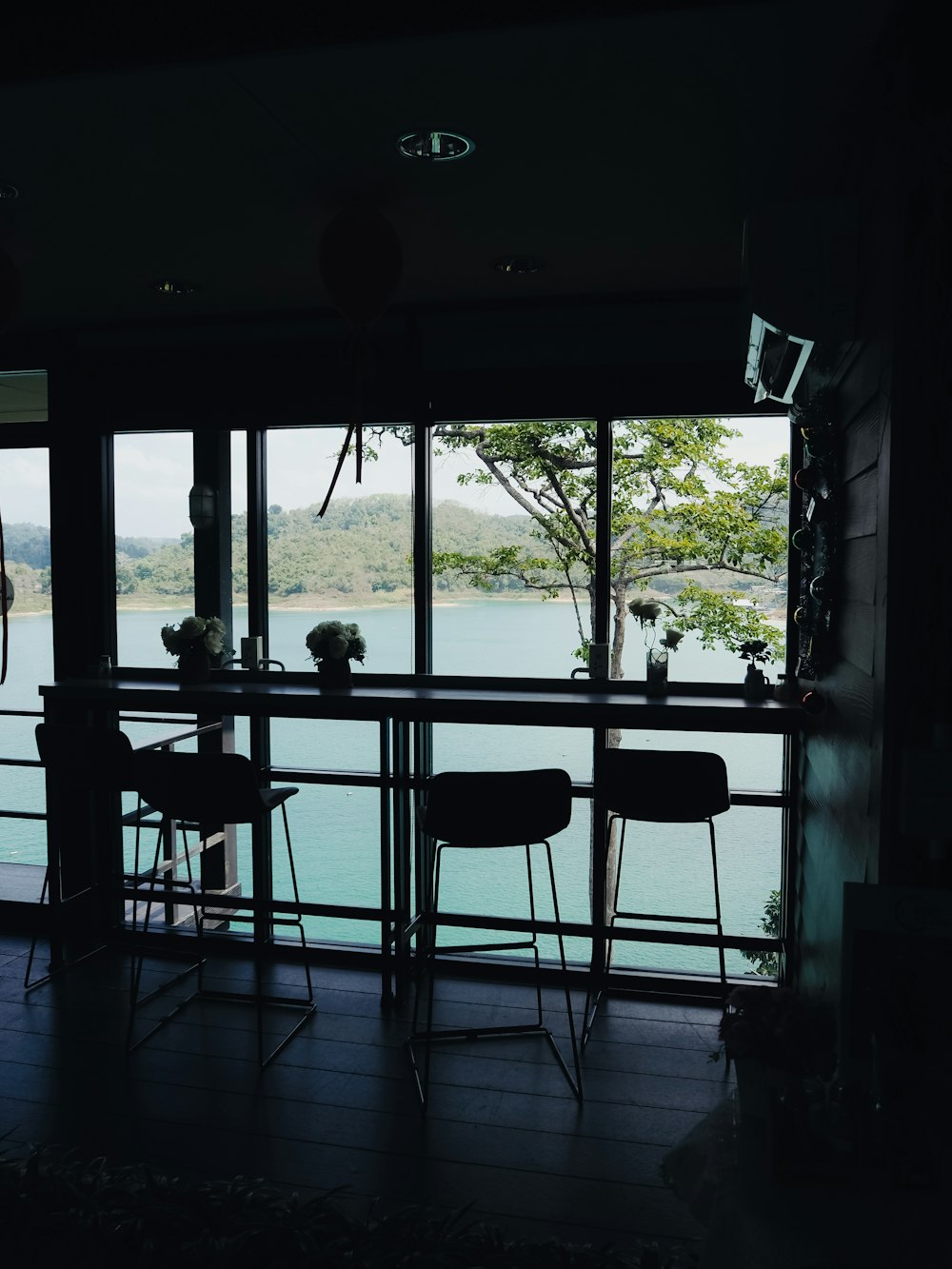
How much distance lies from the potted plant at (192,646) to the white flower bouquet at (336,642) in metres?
0.44

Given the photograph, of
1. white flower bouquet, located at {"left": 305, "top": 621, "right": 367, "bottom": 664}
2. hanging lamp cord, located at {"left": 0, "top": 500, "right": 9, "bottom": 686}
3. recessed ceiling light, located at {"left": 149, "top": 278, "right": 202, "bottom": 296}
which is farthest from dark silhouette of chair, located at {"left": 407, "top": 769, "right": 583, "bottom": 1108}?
recessed ceiling light, located at {"left": 149, "top": 278, "right": 202, "bottom": 296}

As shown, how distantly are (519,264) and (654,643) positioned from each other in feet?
4.88

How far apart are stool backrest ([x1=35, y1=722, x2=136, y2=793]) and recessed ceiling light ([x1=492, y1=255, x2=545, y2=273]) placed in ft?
7.20

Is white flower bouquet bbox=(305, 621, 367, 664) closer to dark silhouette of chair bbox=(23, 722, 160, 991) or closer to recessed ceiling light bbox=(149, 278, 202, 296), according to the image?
dark silhouette of chair bbox=(23, 722, 160, 991)

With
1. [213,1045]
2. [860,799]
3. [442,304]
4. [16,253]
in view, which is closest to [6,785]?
[213,1045]

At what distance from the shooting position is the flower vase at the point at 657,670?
11.9 ft

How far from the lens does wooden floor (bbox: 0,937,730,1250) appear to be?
2439 mm

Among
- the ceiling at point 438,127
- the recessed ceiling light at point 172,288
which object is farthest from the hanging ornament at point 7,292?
the recessed ceiling light at point 172,288

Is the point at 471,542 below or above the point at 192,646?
above

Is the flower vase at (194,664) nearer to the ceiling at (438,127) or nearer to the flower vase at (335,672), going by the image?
the flower vase at (335,672)

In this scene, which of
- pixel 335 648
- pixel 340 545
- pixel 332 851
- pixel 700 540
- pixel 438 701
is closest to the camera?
pixel 438 701

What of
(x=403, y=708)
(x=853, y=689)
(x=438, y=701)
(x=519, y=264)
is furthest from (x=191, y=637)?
(x=853, y=689)

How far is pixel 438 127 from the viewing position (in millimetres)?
2178

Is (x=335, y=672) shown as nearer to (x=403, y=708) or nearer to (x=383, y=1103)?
(x=403, y=708)
